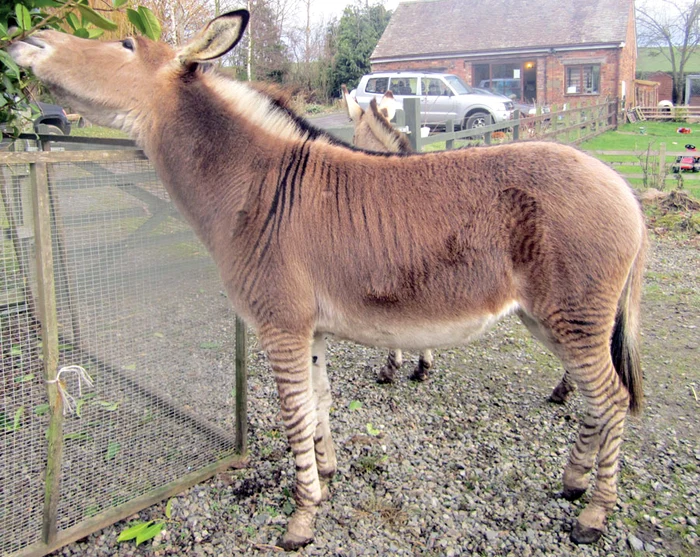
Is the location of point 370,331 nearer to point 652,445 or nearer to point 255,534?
point 255,534

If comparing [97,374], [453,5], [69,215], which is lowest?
[97,374]

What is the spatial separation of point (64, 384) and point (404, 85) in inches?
932

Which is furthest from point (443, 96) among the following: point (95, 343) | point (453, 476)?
point (95, 343)

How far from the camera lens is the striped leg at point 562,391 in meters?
4.73

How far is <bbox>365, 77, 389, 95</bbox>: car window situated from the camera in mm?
25094

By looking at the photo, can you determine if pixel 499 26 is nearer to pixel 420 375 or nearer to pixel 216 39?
pixel 420 375

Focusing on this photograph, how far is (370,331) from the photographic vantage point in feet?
10.9

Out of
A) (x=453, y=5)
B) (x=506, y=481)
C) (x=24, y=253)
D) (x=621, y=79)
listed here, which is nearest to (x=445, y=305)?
(x=506, y=481)

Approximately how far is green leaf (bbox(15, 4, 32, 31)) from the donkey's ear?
0.76 m

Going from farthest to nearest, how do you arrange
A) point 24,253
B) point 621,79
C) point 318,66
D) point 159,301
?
1. point 318,66
2. point 621,79
3. point 159,301
4. point 24,253

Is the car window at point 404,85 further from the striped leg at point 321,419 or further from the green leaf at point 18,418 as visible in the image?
the green leaf at point 18,418

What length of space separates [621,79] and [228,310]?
122 feet

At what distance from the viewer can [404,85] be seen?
24734 millimetres

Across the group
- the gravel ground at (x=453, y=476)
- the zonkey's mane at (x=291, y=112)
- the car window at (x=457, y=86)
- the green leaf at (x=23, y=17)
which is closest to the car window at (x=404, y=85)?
the car window at (x=457, y=86)
